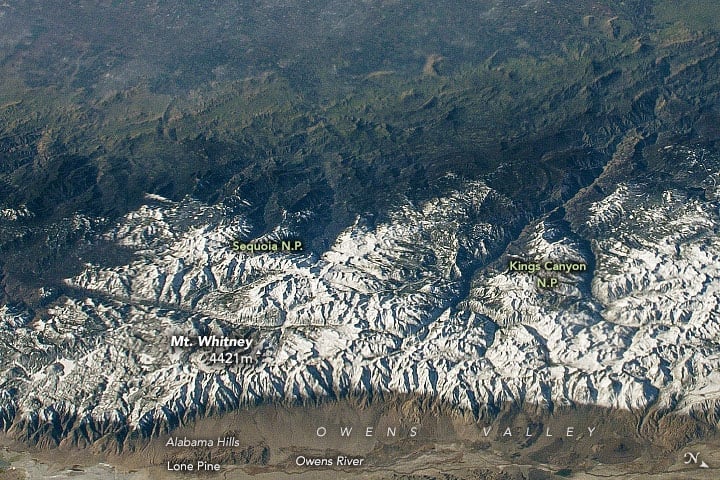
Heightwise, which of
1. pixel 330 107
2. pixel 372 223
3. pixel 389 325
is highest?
pixel 330 107

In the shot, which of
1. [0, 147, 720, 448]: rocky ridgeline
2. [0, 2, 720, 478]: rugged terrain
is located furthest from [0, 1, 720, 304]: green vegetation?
[0, 147, 720, 448]: rocky ridgeline

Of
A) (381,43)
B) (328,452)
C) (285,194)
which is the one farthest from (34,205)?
(381,43)

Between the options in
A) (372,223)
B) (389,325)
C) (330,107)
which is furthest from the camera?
(330,107)

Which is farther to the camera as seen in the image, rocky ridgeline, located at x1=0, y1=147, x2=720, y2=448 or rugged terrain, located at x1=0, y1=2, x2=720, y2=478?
rugged terrain, located at x1=0, y1=2, x2=720, y2=478

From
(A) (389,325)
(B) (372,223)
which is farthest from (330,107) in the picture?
(A) (389,325)

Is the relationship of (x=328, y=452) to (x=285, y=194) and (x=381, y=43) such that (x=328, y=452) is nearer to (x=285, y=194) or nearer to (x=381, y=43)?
(x=285, y=194)

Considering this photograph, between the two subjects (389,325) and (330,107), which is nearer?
(389,325)

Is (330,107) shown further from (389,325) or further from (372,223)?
(389,325)

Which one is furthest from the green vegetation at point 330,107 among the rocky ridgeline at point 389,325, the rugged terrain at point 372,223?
the rocky ridgeline at point 389,325

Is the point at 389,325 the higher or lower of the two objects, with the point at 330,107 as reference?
lower

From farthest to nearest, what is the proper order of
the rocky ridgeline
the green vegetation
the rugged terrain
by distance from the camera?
1. the green vegetation
2. the rugged terrain
3. the rocky ridgeline

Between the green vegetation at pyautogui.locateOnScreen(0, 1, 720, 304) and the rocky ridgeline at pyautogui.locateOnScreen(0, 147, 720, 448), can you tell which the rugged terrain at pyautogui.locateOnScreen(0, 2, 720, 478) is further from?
the green vegetation at pyautogui.locateOnScreen(0, 1, 720, 304)

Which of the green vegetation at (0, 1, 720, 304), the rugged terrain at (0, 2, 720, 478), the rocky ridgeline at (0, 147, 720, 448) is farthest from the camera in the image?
the green vegetation at (0, 1, 720, 304)
